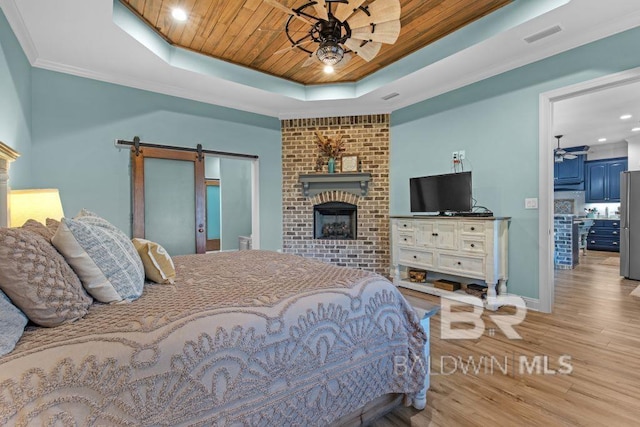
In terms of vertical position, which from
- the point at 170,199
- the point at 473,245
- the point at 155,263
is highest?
the point at 170,199

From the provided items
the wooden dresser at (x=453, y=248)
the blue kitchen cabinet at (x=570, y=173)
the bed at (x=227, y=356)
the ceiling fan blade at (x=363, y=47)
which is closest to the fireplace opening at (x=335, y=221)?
the wooden dresser at (x=453, y=248)

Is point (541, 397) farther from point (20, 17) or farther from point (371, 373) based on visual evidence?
point (20, 17)

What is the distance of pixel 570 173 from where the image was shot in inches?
308

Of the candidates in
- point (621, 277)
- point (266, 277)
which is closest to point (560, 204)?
point (621, 277)

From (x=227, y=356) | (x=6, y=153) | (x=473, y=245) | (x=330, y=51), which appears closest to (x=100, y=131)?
(x=6, y=153)

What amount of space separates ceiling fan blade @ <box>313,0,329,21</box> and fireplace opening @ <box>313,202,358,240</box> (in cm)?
295

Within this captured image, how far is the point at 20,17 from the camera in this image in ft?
7.95

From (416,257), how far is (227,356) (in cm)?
331

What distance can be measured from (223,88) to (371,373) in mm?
3775

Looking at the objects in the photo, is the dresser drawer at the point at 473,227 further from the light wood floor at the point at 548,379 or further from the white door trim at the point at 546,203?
the light wood floor at the point at 548,379

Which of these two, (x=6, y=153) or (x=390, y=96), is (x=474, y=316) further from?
(x=6, y=153)

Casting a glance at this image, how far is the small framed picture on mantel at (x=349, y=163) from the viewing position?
4676mm

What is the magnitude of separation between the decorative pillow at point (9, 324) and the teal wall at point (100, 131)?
9.85 ft

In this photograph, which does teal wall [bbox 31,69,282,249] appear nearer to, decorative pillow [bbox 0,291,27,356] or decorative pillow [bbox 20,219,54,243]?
decorative pillow [bbox 20,219,54,243]
